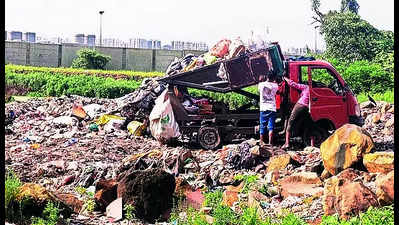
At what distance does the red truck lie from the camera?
797 centimetres

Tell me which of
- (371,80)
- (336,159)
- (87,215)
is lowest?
(87,215)

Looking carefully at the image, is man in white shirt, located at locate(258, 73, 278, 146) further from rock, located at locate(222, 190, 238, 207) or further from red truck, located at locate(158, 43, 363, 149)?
rock, located at locate(222, 190, 238, 207)

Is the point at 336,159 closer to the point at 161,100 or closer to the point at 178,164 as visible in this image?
the point at 178,164

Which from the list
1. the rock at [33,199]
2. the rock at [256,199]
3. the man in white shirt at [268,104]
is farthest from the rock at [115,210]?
the man in white shirt at [268,104]

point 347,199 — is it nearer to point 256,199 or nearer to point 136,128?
point 256,199

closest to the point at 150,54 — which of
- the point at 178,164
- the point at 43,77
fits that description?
the point at 43,77

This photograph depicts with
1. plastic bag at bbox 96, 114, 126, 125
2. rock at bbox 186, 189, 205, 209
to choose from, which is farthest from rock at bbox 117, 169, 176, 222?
plastic bag at bbox 96, 114, 126, 125

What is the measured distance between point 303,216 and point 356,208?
533mm

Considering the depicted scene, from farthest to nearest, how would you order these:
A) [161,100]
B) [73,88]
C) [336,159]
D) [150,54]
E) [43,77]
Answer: [150,54], [43,77], [73,88], [161,100], [336,159]

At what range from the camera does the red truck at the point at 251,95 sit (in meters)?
7.97

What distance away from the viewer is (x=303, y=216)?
4.91 m

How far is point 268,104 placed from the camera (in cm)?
791

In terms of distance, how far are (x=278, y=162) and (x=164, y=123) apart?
2181mm

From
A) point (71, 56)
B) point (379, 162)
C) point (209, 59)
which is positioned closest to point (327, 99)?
point (209, 59)
